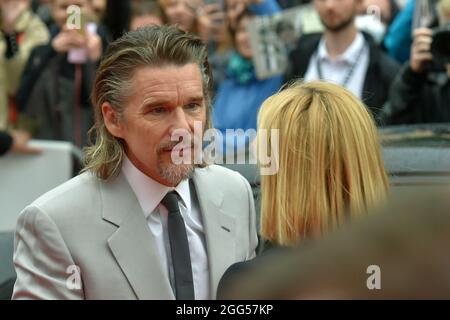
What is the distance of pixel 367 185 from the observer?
2.62 meters

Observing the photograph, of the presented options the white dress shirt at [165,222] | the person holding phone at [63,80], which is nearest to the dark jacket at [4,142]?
the person holding phone at [63,80]

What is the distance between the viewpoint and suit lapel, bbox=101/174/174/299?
2.59 m

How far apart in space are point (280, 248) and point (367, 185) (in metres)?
0.32

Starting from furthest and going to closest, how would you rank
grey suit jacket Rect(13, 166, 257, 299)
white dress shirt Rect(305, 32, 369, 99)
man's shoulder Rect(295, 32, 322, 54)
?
man's shoulder Rect(295, 32, 322, 54), white dress shirt Rect(305, 32, 369, 99), grey suit jacket Rect(13, 166, 257, 299)

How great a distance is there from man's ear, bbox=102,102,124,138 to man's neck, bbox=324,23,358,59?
389 cm

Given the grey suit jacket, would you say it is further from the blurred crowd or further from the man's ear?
the blurred crowd

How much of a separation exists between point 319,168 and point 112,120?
0.68 meters

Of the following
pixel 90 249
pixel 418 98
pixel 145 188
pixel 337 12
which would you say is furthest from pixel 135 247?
pixel 337 12

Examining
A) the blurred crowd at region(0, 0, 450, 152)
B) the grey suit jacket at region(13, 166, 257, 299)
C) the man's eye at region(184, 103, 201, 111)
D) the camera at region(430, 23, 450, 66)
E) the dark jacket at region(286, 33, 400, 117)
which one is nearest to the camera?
the grey suit jacket at region(13, 166, 257, 299)

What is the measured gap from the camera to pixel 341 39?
21.7ft

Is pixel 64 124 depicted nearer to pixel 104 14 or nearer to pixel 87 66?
pixel 87 66

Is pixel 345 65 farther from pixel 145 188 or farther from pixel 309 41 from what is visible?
pixel 145 188

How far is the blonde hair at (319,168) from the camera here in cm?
259

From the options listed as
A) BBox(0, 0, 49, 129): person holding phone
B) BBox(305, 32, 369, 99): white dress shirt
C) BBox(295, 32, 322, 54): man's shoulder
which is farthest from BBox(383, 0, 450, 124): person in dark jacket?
BBox(0, 0, 49, 129): person holding phone
